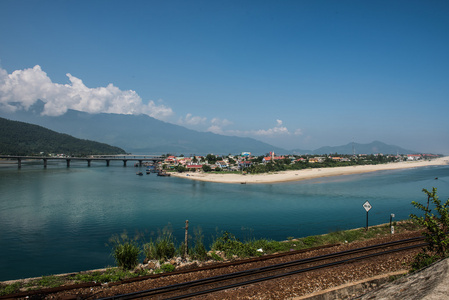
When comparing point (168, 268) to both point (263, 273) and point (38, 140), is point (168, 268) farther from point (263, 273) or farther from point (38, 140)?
point (38, 140)

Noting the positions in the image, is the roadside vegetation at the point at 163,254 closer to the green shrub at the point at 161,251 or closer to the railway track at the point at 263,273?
the green shrub at the point at 161,251

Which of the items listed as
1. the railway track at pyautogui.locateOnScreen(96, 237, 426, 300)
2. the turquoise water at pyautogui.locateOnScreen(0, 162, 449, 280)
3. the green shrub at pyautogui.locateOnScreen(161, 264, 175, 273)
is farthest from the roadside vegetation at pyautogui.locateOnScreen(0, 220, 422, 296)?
the turquoise water at pyautogui.locateOnScreen(0, 162, 449, 280)

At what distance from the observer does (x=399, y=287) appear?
449 centimetres

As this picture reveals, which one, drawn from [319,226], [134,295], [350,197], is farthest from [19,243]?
[350,197]

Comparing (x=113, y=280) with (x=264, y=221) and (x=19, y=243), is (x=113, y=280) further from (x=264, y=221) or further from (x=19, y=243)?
(x=264, y=221)

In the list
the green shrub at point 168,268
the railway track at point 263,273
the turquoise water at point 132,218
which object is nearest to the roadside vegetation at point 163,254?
the green shrub at point 168,268

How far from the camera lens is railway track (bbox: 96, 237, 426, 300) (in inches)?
279

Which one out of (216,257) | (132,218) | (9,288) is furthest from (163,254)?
(132,218)

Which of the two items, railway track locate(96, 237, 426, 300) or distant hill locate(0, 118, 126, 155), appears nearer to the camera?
railway track locate(96, 237, 426, 300)

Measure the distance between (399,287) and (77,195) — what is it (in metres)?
39.6

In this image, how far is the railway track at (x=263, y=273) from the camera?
7090 mm

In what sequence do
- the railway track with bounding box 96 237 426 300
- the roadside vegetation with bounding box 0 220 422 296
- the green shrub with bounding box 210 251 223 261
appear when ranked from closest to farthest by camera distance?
the railway track with bounding box 96 237 426 300, the roadside vegetation with bounding box 0 220 422 296, the green shrub with bounding box 210 251 223 261

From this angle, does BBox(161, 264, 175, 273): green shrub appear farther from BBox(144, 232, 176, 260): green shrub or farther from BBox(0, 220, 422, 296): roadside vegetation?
BBox(144, 232, 176, 260): green shrub

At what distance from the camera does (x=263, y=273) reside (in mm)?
8430
